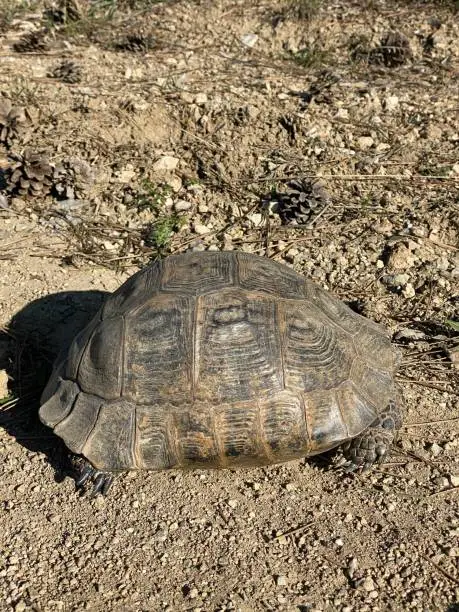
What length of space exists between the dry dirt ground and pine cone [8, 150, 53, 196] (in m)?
0.02

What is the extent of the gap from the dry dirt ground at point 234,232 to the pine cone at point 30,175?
18 millimetres

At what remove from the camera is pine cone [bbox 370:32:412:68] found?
709 cm

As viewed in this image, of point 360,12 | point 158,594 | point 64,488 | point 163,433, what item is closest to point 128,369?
point 163,433

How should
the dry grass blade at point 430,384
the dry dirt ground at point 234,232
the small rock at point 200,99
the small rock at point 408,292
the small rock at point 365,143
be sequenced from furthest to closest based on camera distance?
the small rock at point 200,99, the small rock at point 365,143, the small rock at point 408,292, the dry grass blade at point 430,384, the dry dirt ground at point 234,232

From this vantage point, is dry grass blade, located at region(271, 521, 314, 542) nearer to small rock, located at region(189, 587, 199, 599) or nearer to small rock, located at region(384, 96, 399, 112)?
small rock, located at region(189, 587, 199, 599)

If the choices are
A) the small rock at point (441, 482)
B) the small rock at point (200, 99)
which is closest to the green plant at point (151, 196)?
the small rock at point (200, 99)

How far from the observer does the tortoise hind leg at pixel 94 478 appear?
11.8 ft

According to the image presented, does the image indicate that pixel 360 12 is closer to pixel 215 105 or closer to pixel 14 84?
pixel 215 105

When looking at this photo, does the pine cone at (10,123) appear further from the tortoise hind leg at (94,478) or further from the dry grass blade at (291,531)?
the dry grass blade at (291,531)

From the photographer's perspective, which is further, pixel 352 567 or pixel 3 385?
pixel 3 385

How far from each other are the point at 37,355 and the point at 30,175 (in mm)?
1947

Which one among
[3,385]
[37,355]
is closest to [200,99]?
[37,355]

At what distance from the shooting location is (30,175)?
18.2 feet

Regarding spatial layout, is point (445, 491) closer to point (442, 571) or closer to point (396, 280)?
point (442, 571)
